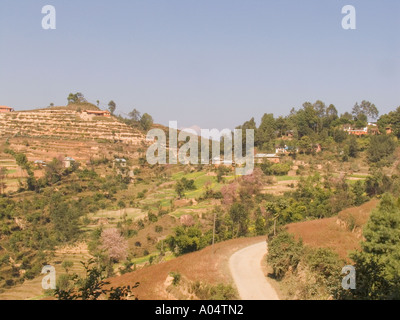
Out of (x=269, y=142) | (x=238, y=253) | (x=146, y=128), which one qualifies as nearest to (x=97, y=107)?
(x=146, y=128)

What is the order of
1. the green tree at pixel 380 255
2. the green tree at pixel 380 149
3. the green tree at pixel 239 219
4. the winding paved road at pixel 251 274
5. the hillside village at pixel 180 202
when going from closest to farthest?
1. the green tree at pixel 380 255
2. the winding paved road at pixel 251 274
3. the hillside village at pixel 180 202
4. the green tree at pixel 239 219
5. the green tree at pixel 380 149

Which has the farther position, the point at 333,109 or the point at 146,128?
the point at 146,128

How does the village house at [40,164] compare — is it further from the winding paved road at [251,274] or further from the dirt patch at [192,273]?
the winding paved road at [251,274]

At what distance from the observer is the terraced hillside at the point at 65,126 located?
2244 inches

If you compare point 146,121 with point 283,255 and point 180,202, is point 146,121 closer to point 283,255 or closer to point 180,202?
point 180,202

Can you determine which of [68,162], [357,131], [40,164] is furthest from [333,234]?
[40,164]

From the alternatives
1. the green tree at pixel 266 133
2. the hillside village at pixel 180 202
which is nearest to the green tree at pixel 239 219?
the hillside village at pixel 180 202

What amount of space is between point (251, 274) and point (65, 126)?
173 feet

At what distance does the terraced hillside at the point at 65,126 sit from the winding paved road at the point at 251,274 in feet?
143

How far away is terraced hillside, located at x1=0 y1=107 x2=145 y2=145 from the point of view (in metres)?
57.0

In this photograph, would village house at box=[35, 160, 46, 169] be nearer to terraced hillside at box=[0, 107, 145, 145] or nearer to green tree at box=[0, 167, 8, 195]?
green tree at box=[0, 167, 8, 195]

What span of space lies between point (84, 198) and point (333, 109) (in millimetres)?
35342
